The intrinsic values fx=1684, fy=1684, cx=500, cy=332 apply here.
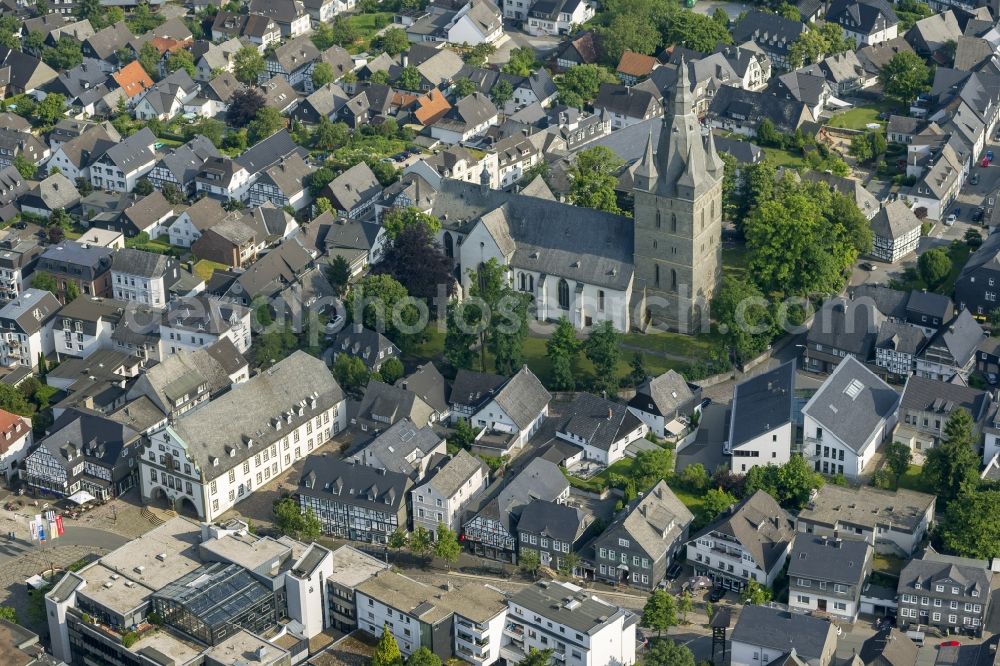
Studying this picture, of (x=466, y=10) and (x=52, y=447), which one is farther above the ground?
(x=466, y=10)

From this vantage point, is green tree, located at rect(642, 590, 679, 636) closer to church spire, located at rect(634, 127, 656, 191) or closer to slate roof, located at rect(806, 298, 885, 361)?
slate roof, located at rect(806, 298, 885, 361)

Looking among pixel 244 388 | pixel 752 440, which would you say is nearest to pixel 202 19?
pixel 244 388

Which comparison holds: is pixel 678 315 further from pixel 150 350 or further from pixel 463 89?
pixel 463 89

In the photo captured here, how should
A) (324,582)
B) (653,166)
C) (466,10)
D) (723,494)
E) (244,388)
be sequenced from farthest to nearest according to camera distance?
1. (466,10)
2. (653,166)
3. (244,388)
4. (723,494)
5. (324,582)

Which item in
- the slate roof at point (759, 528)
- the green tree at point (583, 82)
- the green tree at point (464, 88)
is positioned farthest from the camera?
the green tree at point (583, 82)

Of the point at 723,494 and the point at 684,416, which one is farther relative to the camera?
the point at 684,416

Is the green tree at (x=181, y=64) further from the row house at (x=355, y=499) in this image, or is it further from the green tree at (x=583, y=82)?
the row house at (x=355, y=499)

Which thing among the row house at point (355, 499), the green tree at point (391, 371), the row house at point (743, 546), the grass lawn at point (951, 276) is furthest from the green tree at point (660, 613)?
the grass lawn at point (951, 276)
